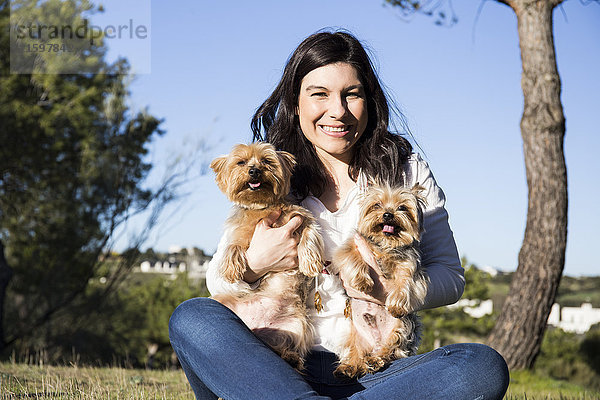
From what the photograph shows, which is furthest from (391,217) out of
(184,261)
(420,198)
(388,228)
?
(184,261)

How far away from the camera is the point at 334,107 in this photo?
12.3ft

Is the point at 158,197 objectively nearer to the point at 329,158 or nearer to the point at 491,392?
the point at 329,158

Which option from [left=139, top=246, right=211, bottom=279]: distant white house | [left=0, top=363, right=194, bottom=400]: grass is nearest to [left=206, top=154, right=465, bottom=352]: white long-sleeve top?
[left=0, top=363, right=194, bottom=400]: grass

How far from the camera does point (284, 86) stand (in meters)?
4.15

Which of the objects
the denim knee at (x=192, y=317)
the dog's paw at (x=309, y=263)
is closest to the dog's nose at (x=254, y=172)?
the dog's paw at (x=309, y=263)

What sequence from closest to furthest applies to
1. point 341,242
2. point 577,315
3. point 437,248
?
point 437,248
point 341,242
point 577,315

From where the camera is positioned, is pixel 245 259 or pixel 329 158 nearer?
pixel 245 259

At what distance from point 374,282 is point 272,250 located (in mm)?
639

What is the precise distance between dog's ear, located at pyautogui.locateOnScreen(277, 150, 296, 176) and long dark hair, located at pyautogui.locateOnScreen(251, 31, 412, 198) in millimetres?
162

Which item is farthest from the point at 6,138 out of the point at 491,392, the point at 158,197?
the point at 491,392

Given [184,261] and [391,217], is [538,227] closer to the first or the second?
[391,217]

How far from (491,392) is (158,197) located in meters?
12.9

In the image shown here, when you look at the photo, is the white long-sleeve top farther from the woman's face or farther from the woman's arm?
the woman's face

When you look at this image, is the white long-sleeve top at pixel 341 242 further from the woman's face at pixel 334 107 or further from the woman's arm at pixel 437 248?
the woman's face at pixel 334 107
